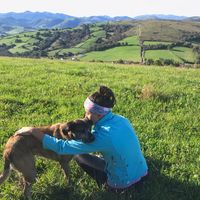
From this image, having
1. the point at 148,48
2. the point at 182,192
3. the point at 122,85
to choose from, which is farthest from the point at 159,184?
the point at 148,48

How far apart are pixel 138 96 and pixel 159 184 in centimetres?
518

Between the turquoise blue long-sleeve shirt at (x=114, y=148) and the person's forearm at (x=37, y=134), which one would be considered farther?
the person's forearm at (x=37, y=134)

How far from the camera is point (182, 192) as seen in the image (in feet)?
22.2

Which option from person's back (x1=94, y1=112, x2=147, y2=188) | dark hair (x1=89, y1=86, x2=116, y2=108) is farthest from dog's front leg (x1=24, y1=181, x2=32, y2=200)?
dark hair (x1=89, y1=86, x2=116, y2=108)

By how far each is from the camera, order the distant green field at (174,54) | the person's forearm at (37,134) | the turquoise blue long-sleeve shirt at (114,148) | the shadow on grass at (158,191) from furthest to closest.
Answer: the distant green field at (174,54) → the shadow on grass at (158,191) → the person's forearm at (37,134) → the turquoise blue long-sleeve shirt at (114,148)

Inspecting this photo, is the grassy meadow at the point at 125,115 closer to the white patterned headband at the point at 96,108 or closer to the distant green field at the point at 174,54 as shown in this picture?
the white patterned headband at the point at 96,108

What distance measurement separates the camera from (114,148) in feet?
19.7

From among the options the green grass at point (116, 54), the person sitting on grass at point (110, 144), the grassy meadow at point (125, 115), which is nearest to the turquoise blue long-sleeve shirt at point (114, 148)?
the person sitting on grass at point (110, 144)

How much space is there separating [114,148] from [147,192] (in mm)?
1107

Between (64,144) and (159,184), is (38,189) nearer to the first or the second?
(64,144)

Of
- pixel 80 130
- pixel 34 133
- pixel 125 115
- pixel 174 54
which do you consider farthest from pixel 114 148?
pixel 174 54

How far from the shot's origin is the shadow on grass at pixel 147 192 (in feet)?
21.2

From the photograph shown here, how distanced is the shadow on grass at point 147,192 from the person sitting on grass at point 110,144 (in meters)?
0.14

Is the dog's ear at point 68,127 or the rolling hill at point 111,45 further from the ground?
the dog's ear at point 68,127
